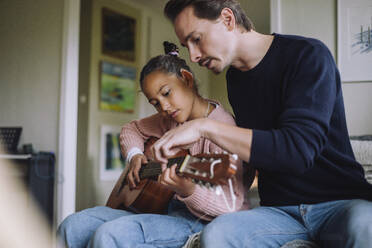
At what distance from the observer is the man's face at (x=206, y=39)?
1064 millimetres

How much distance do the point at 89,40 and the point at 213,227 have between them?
2.89 m

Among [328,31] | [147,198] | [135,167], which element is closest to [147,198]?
[147,198]

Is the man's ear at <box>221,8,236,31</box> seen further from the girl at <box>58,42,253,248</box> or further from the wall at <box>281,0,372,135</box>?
the wall at <box>281,0,372,135</box>

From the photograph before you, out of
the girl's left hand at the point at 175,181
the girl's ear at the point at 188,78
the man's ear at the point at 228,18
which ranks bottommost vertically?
the girl's left hand at the point at 175,181

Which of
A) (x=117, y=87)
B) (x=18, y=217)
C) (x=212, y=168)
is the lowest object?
(x=18, y=217)

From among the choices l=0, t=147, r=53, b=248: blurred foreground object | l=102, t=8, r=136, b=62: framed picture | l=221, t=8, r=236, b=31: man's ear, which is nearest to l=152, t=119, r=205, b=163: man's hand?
l=221, t=8, r=236, b=31: man's ear

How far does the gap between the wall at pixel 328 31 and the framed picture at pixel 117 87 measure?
78.7 inches

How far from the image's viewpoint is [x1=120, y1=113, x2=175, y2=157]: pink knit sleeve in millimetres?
1553

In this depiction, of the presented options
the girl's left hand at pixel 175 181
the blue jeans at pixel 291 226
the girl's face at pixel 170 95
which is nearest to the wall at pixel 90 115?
the girl's face at pixel 170 95

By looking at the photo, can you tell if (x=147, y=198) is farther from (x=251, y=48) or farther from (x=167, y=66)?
(x=251, y=48)

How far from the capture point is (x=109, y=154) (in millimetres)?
3604

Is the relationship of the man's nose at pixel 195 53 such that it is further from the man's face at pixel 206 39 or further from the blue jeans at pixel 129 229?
the blue jeans at pixel 129 229

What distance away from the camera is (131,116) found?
3814 millimetres

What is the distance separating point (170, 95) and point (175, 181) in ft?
1.40
